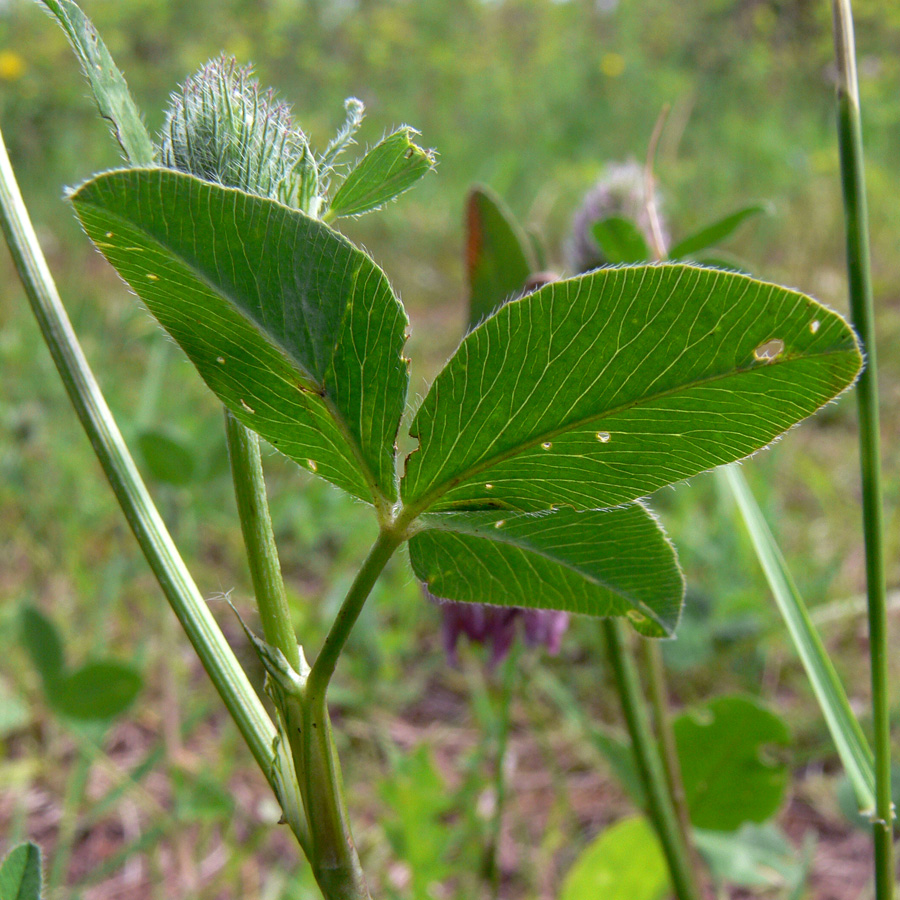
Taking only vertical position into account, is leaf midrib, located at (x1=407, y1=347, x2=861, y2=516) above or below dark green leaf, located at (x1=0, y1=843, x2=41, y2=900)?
above

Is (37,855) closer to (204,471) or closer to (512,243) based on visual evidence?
(512,243)

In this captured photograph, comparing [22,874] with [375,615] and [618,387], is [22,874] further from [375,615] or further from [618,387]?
[375,615]

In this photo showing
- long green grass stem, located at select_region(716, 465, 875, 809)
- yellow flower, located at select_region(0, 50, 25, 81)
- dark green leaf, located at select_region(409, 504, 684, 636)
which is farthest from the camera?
yellow flower, located at select_region(0, 50, 25, 81)

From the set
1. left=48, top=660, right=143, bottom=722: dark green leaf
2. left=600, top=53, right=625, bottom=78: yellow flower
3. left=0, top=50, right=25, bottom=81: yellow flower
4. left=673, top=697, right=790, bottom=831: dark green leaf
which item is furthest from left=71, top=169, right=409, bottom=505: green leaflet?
left=600, top=53, right=625, bottom=78: yellow flower

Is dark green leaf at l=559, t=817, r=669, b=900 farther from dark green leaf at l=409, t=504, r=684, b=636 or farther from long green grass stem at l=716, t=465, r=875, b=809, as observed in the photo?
dark green leaf at l=409, t=504, r=684, b=636

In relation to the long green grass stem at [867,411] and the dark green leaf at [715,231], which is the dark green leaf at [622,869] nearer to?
the long green grass stem at [867,411]

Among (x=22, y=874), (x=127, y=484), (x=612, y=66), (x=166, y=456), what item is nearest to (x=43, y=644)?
(x=166, y=456)
